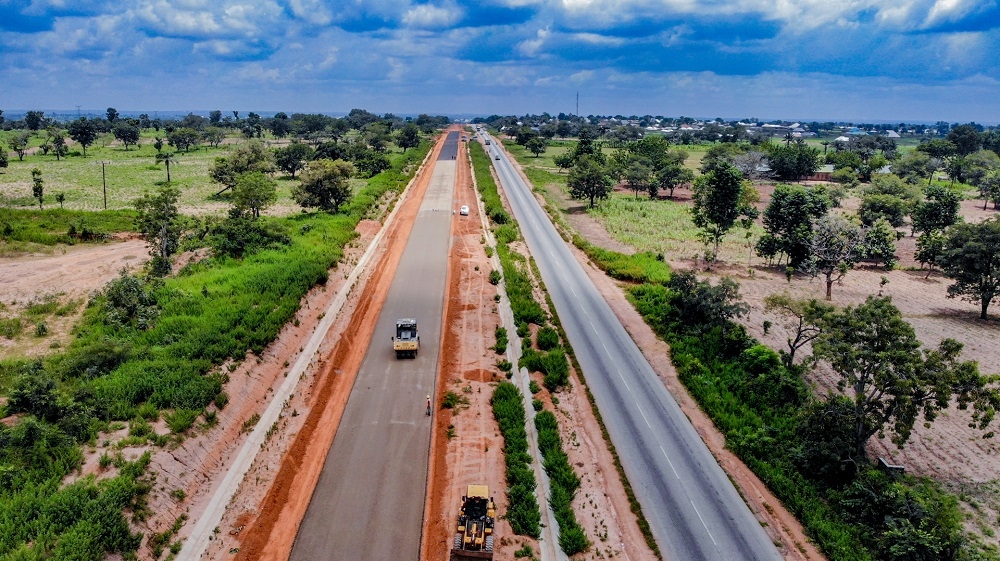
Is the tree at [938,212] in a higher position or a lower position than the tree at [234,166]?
lower

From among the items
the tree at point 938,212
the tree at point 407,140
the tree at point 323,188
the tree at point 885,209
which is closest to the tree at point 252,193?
the tree at point 323,188

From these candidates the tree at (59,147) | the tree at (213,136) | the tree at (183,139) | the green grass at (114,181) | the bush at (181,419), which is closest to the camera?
the bush at (181,419)

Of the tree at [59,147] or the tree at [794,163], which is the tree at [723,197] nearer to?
the tree at [794,163]

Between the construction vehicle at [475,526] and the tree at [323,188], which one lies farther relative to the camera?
the tree at [323,188]

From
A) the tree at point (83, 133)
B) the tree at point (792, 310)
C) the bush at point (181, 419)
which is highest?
the tree at point (83, 133)

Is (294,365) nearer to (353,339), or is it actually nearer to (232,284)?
(353,339)

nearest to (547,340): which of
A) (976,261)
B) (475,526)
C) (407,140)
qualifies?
(475,526)
